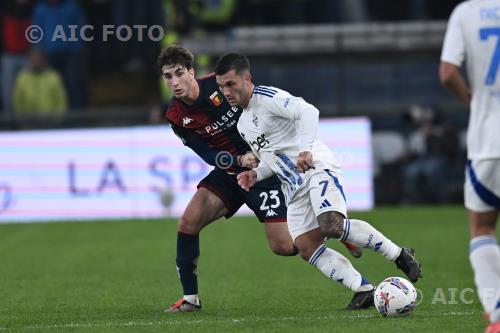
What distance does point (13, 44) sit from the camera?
61.8 feet

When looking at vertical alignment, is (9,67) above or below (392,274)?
above

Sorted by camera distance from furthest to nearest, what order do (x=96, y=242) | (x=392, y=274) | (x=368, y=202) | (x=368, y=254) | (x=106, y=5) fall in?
(x=106, y=5) < (x=368, y=202) < (x=96, y=242) < (x=368, y=254) < (x=392, y=274)

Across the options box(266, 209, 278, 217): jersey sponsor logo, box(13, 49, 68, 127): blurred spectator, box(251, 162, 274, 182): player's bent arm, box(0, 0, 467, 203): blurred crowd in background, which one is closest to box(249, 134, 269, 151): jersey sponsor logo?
box(251, 162, 274, 182): player's bent arm

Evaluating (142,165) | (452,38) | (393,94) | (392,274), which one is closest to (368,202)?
(393,94)

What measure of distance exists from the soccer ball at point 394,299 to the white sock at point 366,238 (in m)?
0.32

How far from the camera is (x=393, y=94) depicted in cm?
1809

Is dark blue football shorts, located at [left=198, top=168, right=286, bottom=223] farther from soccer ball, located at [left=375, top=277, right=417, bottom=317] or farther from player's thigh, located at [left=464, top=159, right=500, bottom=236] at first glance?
player's thigh, located at [left=464, top=159, right=500, bottom=236]

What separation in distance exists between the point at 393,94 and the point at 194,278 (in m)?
9.81

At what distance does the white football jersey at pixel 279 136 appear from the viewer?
8.22 metres

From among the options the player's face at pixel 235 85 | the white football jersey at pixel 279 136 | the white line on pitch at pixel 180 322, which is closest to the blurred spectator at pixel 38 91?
the white football jersey at pixel 279 136

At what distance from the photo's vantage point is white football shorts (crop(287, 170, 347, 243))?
26.1 feet

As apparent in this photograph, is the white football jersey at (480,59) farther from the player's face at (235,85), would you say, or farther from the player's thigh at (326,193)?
the player's face at (235,85)

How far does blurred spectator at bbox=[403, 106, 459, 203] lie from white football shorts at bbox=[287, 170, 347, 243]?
916cm

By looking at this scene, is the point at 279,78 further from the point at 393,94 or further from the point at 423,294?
the point at 423,294
